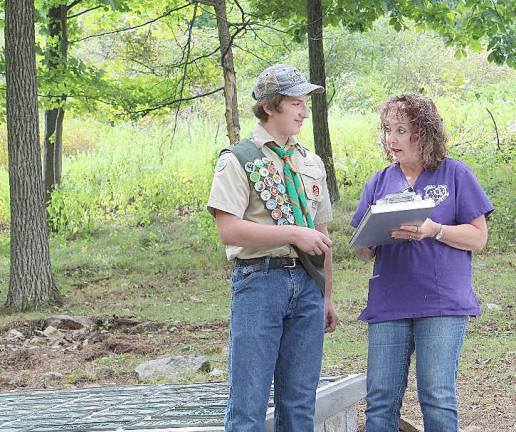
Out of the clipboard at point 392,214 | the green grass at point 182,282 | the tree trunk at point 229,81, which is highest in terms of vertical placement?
the tree trunk at point 229,81

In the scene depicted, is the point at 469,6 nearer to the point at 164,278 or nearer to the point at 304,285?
the point at 164,278

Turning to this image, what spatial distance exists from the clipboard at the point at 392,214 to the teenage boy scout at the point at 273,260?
176 mm

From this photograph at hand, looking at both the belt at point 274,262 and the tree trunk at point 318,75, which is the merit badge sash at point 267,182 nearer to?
the belt at point 274,262

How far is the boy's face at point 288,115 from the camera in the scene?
11.5 ft

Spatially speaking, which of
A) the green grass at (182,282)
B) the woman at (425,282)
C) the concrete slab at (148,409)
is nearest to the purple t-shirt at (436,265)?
the woman at (425,282)

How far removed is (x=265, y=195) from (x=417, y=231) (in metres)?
0.60

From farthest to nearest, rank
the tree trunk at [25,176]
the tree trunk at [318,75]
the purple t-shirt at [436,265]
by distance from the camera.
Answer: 1. the tree trunk at [318,75]
2. the tree trunk at [25,176]
3. the purple t-shirt at [436,265]

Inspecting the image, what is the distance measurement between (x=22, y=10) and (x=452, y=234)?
7534mm

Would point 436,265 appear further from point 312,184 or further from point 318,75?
point 318,75

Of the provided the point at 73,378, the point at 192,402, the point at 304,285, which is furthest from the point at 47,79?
the point at 304,285

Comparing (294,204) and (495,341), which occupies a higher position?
(294,204)

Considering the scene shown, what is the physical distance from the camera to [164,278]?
12250 millimetres

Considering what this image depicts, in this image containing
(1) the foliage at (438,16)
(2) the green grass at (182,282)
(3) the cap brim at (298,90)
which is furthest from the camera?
(1) the foliage at (438,16)

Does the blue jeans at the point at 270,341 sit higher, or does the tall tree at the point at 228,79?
the tall tree at the point at 228,79
